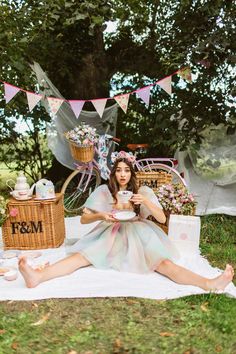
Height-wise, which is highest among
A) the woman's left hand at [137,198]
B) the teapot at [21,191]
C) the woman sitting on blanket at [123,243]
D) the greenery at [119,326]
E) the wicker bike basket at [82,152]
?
the wicker bike basket at [82,152]

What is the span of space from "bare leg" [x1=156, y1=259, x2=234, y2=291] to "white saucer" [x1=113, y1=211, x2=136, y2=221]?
431mm

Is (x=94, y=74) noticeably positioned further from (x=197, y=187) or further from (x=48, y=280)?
(x=48, y=280)

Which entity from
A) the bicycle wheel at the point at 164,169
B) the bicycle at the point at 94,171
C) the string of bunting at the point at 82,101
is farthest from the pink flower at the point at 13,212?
the bicycle wheel at the point at 164,169

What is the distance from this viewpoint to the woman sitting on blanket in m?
2.91

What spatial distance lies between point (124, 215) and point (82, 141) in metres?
1.97

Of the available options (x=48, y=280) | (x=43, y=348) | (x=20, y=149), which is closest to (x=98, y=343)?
(x=43, y=348)

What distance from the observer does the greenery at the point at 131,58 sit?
178 inches

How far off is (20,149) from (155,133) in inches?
100

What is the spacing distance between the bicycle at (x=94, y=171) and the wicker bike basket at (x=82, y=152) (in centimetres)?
17

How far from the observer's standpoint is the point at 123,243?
10.3ft

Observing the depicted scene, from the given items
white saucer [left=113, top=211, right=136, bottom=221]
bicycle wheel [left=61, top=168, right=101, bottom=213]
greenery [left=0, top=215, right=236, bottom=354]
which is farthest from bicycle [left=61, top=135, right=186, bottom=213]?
greenery [left=0, top=215, right=236, bottom=354]

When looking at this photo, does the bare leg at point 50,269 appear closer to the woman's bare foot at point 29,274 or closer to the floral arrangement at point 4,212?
the woman's bare foot at point 29,274

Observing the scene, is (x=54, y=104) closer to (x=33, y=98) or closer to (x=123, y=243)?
(x=33, y=98)

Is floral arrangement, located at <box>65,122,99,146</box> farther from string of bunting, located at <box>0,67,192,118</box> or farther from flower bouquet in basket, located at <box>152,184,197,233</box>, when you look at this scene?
flower bouquet in basket, located at <box>152,184,197,233</box>
